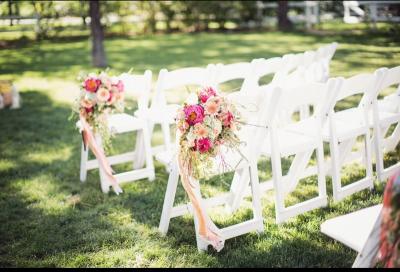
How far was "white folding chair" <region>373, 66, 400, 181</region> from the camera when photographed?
4.49m

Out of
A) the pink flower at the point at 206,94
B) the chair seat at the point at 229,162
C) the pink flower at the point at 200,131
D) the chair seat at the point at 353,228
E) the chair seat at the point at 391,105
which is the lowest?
the chair seat at the point at 353,228

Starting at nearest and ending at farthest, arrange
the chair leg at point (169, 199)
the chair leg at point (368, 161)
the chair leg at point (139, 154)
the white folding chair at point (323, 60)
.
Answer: the chair leg at point (169, 199) < the chair leg at point (368, 161) < the chair leg at point (139, 154) < the white folding chair at point (323, 60)

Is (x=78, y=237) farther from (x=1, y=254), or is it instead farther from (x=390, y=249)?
(x=390, y=249)

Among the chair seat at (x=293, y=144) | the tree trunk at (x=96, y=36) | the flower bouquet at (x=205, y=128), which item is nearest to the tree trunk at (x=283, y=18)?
the tree trunk at (x=96, y=36)

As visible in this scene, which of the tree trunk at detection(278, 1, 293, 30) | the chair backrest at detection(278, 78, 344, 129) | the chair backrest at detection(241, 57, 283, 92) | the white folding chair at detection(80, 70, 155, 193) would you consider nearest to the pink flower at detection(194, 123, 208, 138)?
the chair backrest at detection(278, 78, 344, 129)

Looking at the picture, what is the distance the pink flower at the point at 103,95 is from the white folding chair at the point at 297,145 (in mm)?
1663

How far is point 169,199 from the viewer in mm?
4012

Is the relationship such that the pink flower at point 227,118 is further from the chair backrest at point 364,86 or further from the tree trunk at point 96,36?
the tree trunk at point 96,36

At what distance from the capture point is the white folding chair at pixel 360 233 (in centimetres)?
242

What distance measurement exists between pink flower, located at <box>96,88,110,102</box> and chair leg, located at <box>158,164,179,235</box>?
136cm

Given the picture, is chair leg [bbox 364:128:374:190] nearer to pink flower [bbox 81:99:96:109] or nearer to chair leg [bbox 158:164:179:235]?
chair leg [bbox 158:164:179:235]

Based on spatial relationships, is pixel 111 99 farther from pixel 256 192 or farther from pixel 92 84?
pixel 256 192

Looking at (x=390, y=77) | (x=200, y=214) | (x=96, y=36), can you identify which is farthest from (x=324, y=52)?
(x=96, y=36)

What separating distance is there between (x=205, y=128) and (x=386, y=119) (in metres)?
2.28
